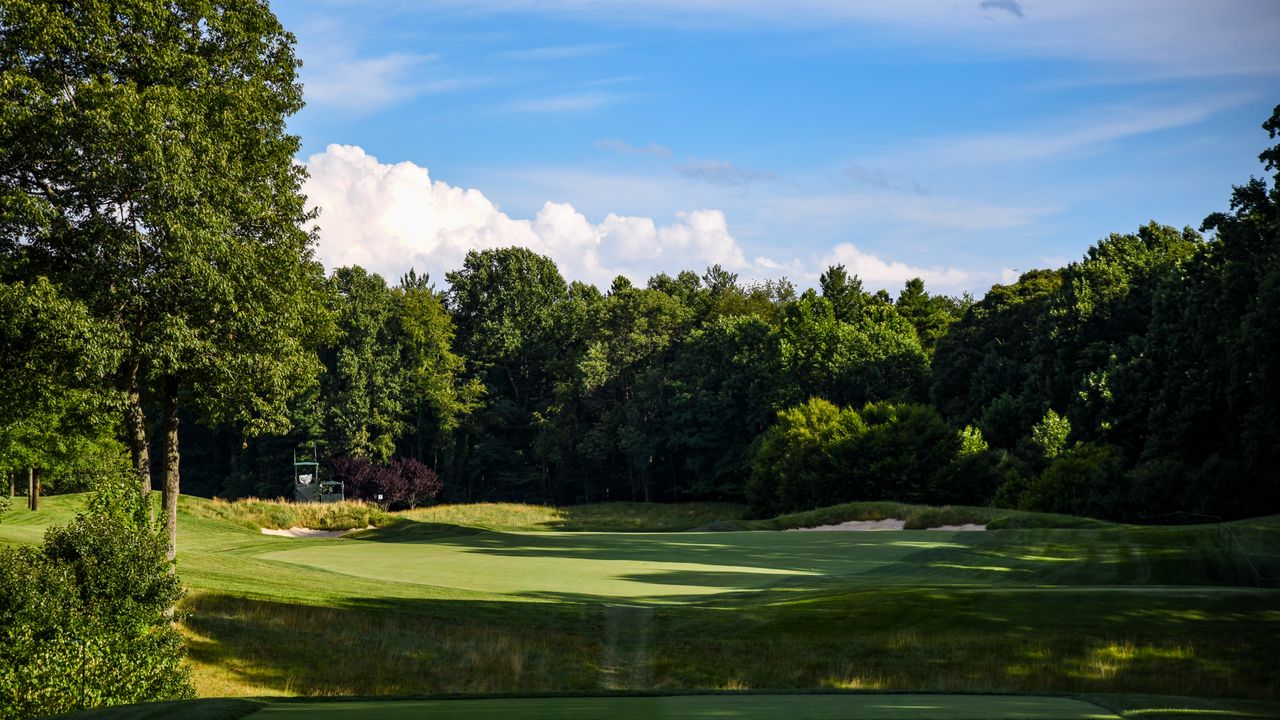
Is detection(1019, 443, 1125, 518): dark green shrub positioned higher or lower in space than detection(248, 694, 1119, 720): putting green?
higher

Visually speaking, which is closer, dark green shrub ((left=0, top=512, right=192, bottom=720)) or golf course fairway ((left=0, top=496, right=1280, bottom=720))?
golf course fairway ((left=0, top=496, right=1280, bottom=720))

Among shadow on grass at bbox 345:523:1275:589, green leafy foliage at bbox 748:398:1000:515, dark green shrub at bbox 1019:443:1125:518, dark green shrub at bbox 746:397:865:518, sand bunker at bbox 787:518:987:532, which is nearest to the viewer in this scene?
shadow on grass at bbox 345:523:1275:589

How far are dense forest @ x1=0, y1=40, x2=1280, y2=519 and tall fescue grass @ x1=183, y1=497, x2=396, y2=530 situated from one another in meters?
7.13

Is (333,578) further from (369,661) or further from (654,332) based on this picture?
(654,332)

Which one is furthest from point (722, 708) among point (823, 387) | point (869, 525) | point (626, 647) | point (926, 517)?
point (823, 387)

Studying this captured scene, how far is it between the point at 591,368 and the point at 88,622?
225ft

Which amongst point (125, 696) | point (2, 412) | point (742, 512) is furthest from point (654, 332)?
point (125, 696)

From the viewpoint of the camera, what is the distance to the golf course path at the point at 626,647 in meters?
17.1

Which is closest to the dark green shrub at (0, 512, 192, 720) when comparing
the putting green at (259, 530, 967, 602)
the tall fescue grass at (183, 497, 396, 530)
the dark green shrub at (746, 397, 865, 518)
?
the putting green at (259, 530, 967, 602)

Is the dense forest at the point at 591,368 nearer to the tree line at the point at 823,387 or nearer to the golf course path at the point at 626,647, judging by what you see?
the tree line at the point at 823,387

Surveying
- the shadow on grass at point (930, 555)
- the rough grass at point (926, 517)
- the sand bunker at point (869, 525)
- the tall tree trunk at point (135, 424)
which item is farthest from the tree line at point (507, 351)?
the shadow on grass at point (930, 555)

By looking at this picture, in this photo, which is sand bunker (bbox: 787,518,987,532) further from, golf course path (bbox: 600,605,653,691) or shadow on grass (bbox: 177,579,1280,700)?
golf course path (bbox: 600,605,653,691)

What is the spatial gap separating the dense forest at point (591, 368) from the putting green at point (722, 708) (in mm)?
11381

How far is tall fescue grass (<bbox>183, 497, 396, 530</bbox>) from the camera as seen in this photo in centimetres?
4894
